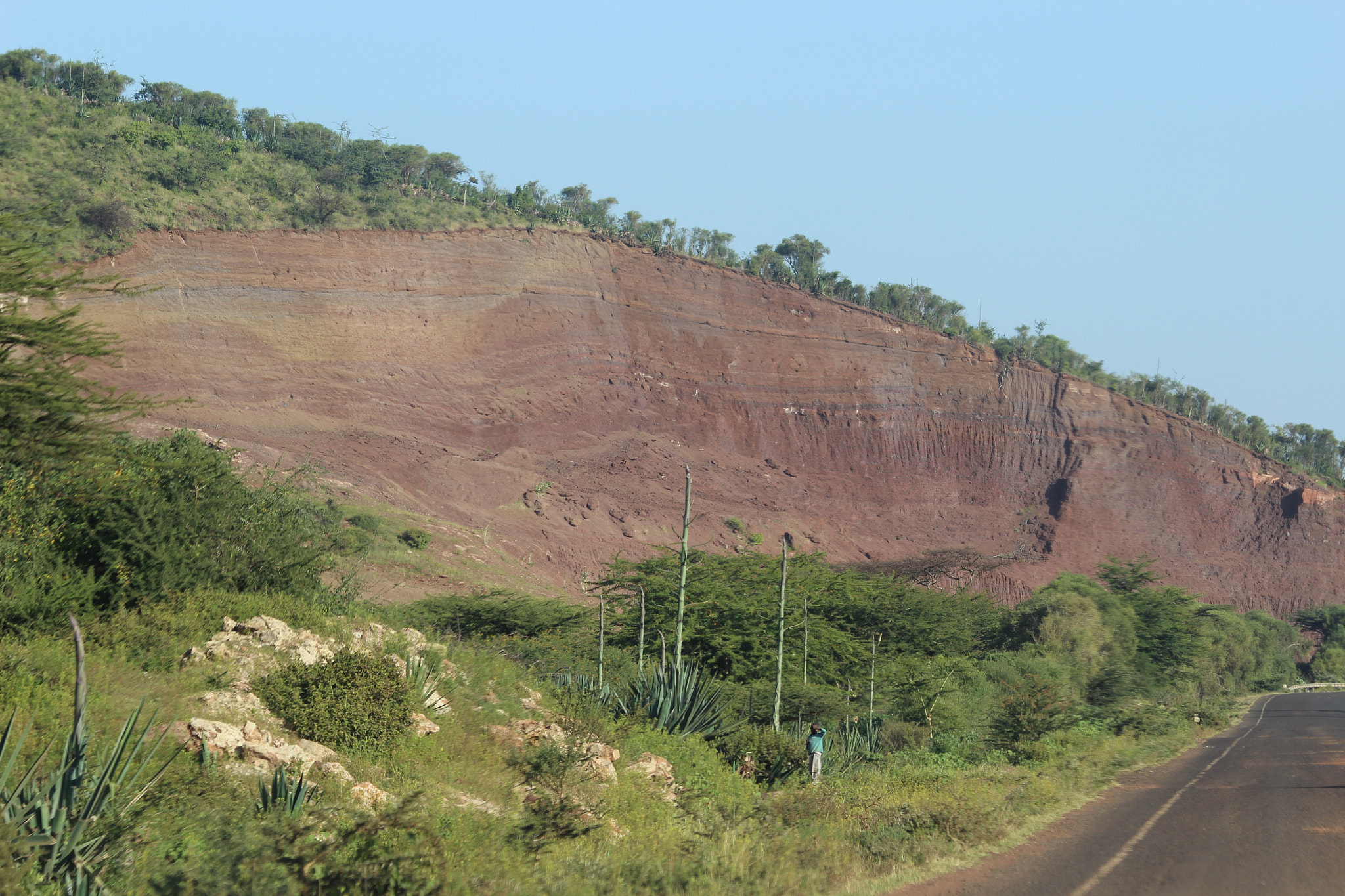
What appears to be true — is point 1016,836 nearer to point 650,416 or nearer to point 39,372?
point 39,372

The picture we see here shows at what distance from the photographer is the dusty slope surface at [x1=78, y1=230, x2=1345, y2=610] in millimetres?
51219

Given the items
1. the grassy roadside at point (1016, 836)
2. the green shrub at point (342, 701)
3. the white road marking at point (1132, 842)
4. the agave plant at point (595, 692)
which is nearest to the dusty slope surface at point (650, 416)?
the agave plant at point (595, 692)

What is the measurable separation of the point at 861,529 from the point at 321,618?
5449 cm

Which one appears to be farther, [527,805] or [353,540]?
[353,540]

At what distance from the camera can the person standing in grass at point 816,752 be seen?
15.7 metres

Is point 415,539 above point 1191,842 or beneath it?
beneath

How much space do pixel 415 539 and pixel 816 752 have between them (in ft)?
101

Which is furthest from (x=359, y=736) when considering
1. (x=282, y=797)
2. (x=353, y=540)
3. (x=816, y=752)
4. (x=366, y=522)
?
(x=366, y=522)

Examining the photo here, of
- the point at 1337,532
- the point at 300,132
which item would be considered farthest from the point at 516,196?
the point at 1337,532

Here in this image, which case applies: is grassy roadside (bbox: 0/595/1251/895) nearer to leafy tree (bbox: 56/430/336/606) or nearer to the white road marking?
leafy tree (bbox: 56/430/336/606)

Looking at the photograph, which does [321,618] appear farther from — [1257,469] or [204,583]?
[1257,469]

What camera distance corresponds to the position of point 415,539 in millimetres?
43688

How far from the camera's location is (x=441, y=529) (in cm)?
4666

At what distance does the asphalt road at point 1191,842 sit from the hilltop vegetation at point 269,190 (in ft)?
140
